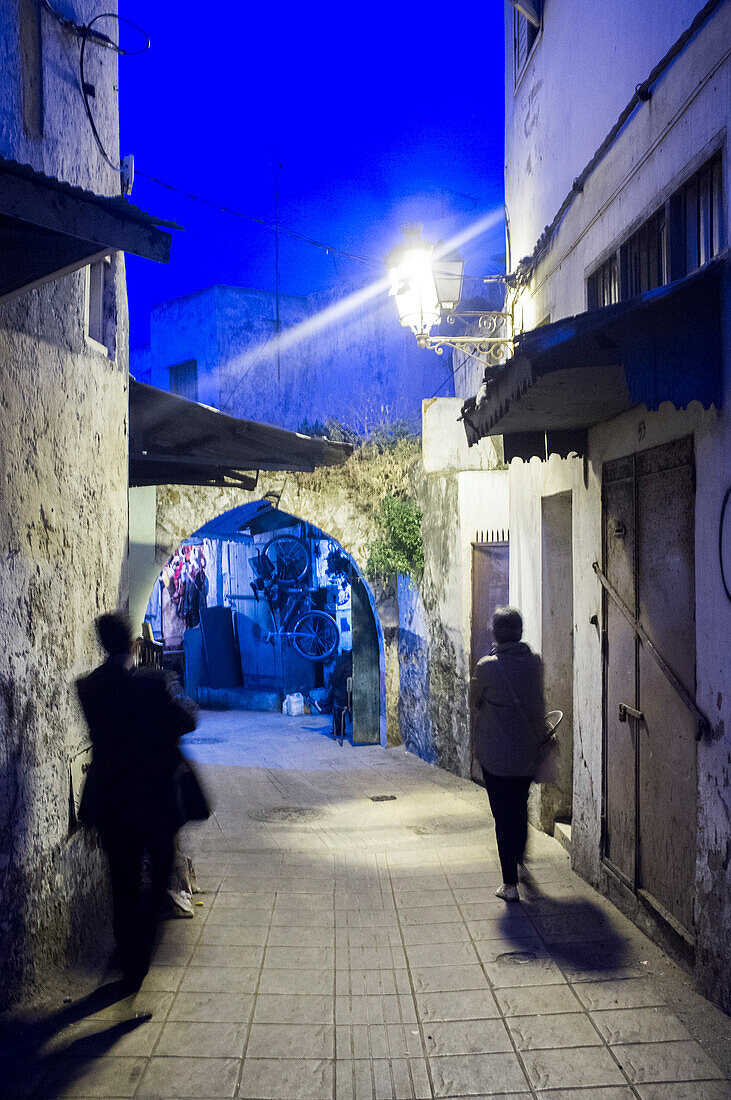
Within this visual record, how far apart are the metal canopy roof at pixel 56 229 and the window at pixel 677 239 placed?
2656mm

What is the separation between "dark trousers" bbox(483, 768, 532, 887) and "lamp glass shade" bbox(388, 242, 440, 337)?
4.74 m

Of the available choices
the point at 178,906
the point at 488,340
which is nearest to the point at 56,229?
the point at 178,906

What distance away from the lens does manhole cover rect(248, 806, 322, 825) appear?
313 inches

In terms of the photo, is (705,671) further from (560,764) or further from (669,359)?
(560,764)

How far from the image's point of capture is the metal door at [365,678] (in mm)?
13102

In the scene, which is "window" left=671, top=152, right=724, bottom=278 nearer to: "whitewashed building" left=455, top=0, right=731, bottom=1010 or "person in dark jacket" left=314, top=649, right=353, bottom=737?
"whitewashed building" left=455, top=0, right=731, bottom=1010

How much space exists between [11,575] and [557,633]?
4.74m

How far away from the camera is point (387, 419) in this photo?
12.8 metres

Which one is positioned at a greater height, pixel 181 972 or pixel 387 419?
pixel 387 419

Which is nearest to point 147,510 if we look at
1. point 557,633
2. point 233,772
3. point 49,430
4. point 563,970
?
point 233,772

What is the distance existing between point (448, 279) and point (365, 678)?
6.88 meters

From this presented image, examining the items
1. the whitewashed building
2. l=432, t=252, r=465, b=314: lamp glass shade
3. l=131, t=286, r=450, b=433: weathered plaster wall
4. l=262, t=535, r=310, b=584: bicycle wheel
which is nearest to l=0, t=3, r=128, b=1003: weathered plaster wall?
the whitewashed building

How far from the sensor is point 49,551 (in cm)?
428

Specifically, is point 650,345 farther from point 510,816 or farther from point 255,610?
point 255,610
